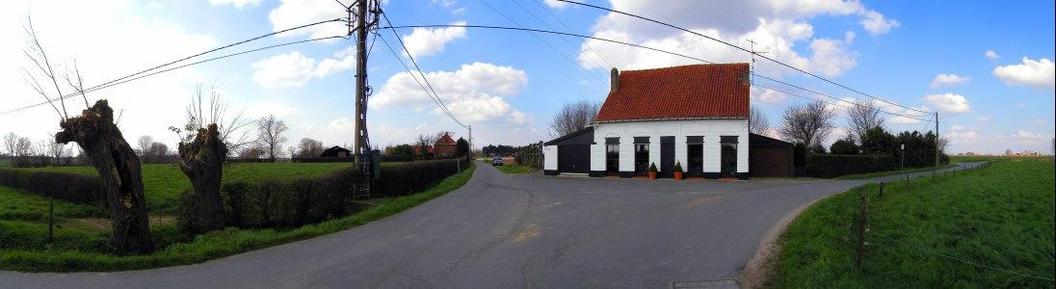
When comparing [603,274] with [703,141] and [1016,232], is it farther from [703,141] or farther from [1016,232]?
[703,141]

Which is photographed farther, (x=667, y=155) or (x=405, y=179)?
(x=667, y=155)

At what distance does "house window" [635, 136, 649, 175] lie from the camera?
30.8 meters

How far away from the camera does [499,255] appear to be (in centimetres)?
841

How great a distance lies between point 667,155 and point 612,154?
316cm

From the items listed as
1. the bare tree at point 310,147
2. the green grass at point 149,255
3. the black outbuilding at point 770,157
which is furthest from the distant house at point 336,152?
the green grass at point 149,255

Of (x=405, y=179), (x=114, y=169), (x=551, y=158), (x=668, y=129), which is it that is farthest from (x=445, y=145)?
(x=114, y=169)

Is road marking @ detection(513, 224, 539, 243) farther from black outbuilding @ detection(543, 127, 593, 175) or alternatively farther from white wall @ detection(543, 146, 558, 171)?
white wall @ detection(543, 146, 558, 171)

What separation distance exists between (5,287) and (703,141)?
2699cm

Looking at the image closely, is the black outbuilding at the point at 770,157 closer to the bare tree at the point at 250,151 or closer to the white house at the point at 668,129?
the white house at the point at 668,129

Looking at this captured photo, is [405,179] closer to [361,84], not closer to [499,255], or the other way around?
[361,84]

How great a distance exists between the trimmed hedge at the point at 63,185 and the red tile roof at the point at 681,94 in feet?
74.7

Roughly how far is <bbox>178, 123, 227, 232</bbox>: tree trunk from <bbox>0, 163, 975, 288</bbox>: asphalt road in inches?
137

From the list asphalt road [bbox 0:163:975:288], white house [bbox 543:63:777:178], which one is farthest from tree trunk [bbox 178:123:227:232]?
white house [bbox 543:63:777:178]

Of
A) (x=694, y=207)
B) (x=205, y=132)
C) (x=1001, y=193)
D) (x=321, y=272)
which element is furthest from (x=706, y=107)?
(x=321, y=272)
